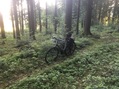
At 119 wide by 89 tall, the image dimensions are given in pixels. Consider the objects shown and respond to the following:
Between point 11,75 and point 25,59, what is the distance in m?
1.77

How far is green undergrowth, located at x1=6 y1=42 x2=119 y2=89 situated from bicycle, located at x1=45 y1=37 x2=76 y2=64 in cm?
96

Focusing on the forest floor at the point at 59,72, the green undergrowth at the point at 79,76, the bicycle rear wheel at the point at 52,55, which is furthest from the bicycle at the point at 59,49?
the green undergrowth at the point at 79,76

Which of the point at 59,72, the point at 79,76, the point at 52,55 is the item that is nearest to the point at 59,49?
the point at 52,55

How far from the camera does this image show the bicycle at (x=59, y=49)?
9.02 meters

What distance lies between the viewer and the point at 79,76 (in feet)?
23.9

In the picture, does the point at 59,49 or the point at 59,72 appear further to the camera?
the point at 59,49

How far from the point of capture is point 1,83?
6.61 m

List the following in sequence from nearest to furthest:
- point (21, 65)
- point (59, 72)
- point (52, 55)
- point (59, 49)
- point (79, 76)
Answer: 1. point (79, 76)
2. point (59, 72)
3. point (21, 65)
4. point (52, 55)
5. point (59, 49)

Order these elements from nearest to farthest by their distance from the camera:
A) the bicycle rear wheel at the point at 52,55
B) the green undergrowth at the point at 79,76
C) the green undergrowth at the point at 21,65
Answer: the green undergrowth at the point at 79,76, the green undergrowth at the point at 21,65, the bicycle rear wheel at the point at 52,55

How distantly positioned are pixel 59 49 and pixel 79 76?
2.64m

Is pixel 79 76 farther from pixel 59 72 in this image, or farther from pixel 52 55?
pixel 52 55

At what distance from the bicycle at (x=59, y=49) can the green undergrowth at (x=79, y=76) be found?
38.0 inches

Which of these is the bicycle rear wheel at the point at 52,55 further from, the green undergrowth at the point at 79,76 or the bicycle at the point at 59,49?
the green undergrowth at the point at 79,76

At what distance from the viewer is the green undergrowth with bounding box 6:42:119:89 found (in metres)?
6.20
